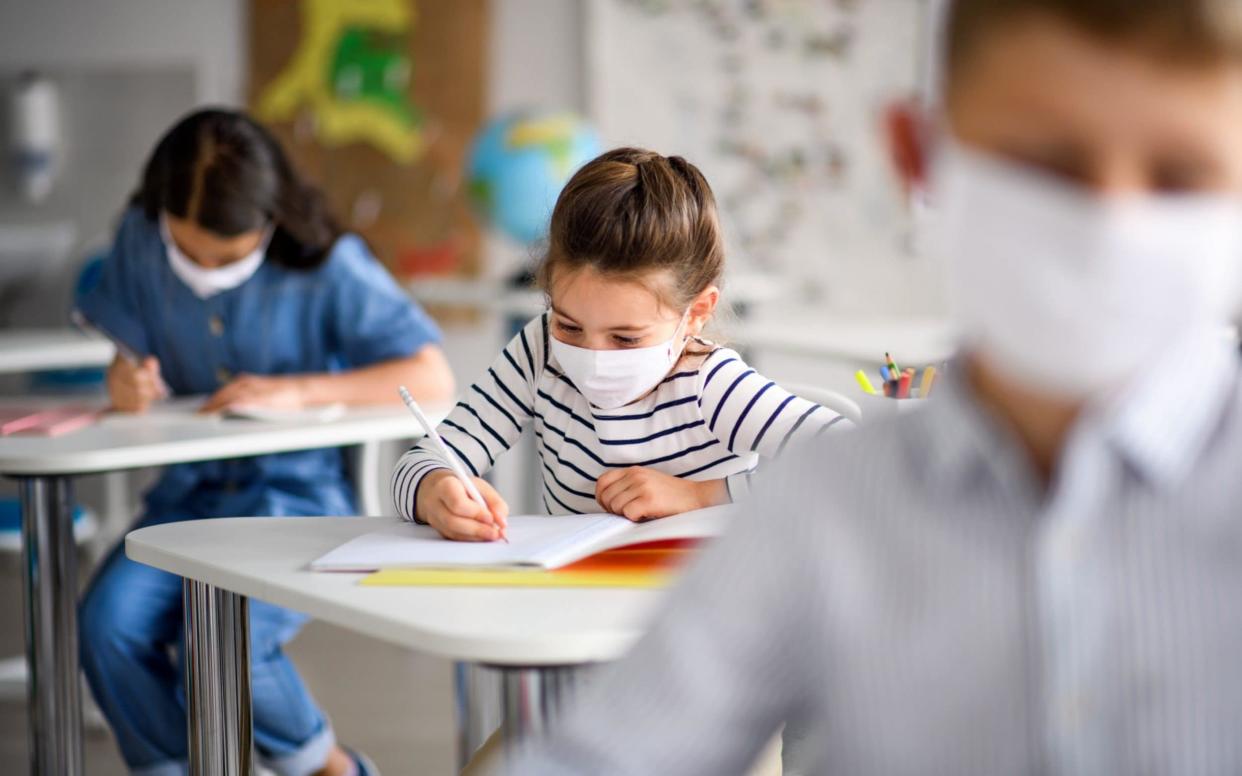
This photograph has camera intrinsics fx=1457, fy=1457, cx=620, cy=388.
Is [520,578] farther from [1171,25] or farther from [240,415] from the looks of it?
[240,415]

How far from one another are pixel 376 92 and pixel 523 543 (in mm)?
3324

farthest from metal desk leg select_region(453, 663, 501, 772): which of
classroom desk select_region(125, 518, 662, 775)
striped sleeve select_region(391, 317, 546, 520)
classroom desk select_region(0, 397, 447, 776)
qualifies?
classroom desk select_region(0, 397, 447, 776)

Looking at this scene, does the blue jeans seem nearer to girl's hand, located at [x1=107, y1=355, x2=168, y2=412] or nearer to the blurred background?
girl's hand, located at [x1=107, y1=355, x2=168, y2=412]

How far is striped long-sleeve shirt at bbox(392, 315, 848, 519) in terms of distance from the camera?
1.46 meters

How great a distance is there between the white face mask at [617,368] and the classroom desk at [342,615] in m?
0.24

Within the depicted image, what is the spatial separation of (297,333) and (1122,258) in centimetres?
183

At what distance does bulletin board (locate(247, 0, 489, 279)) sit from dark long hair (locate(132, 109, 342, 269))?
215cm

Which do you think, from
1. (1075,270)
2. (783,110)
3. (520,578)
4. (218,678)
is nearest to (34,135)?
(783,110)

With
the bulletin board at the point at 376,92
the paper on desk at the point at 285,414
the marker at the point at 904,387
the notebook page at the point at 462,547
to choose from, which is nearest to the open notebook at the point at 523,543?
the notebook page at the point at 462,547

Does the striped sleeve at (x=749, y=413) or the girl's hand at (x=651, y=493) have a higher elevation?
the striped sleeve at (x=749, y=413)

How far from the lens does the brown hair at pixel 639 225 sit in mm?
1445

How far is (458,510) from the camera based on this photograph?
52.4 inches

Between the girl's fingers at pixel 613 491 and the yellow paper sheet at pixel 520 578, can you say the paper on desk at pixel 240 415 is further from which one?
the yellow paper sheet at pixel 520 578

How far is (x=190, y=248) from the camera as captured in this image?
7.13 feet
